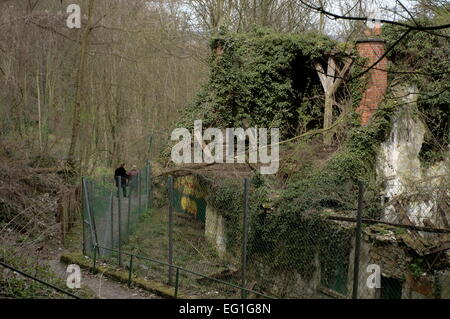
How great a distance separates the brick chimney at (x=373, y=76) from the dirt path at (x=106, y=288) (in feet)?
31.4

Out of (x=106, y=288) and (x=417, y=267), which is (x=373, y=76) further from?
(x=106, y=288)

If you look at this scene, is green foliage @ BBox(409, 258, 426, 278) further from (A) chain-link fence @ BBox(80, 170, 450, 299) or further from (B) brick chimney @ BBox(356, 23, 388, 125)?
(B) brick chimney @ BBox(356, 23, 388, 125)

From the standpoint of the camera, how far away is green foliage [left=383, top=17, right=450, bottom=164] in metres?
16.1

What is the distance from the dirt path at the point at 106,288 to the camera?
1037cm

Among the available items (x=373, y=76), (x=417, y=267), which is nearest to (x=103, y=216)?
(x=417, y=267)

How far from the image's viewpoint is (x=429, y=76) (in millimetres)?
16109

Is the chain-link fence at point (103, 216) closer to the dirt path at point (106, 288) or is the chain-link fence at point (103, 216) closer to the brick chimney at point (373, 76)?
the dirt path at point (106, 288)

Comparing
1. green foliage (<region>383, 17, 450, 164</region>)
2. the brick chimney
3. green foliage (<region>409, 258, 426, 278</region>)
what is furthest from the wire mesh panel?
green foliage (<region>383, 17, 450, 164</region>)

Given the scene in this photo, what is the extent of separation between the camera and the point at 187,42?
2597cm

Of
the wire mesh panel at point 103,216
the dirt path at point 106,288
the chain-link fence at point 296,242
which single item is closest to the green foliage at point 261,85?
the chain-link fence at point 296,242

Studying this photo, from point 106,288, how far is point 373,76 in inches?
430
